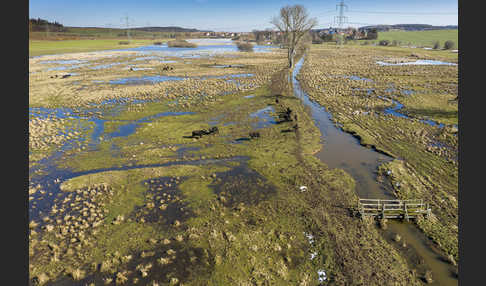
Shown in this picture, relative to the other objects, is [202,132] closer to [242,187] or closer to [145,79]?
[242,187]

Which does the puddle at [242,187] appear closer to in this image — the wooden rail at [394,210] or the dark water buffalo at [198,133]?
the wooden rail at [394,210]

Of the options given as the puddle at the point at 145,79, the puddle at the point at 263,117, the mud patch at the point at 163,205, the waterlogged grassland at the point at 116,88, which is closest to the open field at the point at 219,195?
the mud patch at the point at 163,205

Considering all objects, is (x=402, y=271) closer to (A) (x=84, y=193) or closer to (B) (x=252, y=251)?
(B) (x=252, y=251)

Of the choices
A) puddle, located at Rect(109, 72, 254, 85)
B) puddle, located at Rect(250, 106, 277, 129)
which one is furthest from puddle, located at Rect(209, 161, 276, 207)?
puddle, located at Rect(109, 72, 254, 85)

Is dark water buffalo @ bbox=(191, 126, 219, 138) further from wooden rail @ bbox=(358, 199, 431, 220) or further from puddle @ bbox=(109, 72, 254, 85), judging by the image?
puddle @ bbox=(109, 72, 254, 85)

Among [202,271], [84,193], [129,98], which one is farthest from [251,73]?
[202,271]

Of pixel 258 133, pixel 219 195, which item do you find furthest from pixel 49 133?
pixel 258 133
